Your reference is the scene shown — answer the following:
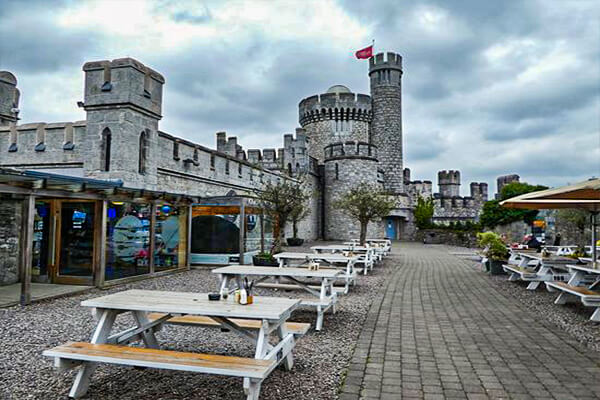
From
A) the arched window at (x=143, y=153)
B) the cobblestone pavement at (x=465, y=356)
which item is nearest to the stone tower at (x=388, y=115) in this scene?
the arched window at (x=143, y=153)

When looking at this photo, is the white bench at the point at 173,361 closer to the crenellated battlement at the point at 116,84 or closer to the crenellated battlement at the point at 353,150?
the crenellated battlement at the point at 116,84

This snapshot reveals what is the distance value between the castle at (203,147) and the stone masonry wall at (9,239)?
1.97 m

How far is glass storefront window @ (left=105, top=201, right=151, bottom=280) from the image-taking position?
8.89 metres

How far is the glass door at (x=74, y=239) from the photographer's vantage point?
8.70 m

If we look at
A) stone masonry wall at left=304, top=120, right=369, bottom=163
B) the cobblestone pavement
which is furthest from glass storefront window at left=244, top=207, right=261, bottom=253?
stone masonry wall at left=304, top=120, right=369, bottom=163

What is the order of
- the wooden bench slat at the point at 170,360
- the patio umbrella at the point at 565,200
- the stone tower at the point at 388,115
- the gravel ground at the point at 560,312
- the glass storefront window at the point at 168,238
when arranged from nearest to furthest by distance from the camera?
the wooden bench slat at the point at 170,360, the gravel ground at the point at 560,312, the patio umbrella at the point at 565,200, the glass storefront window at the point at 168,238, the stone tower at the point at 388,115

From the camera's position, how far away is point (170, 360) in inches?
117

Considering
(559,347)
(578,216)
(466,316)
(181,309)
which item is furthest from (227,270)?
(578,216)

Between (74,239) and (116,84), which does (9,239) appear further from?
(116,84)

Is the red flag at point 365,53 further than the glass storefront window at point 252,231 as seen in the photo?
Yes

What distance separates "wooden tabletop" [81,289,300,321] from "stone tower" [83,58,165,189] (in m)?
6.73

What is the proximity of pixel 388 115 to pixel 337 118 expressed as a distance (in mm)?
4215

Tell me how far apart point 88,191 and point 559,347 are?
765 cm

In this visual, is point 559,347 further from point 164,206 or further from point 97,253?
point 164,206
